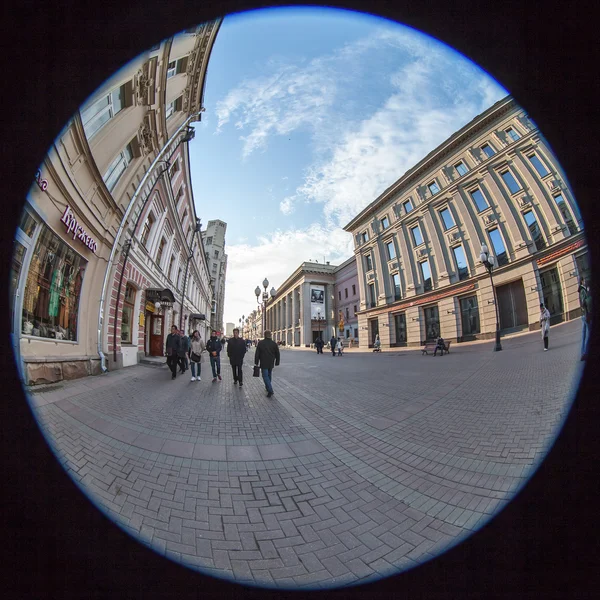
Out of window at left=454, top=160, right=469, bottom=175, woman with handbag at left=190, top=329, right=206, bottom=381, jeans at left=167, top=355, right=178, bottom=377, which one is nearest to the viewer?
window at left=454, top=160, right=469, bottom=175

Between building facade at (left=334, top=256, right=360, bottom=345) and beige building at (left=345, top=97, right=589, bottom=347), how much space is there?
85.0 ft

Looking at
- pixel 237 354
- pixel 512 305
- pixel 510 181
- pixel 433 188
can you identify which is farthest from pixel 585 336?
pixel 237 354

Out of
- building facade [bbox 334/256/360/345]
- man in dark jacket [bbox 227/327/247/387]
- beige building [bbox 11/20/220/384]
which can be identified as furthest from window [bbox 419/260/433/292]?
building facade [bbox 334/256/360/345]

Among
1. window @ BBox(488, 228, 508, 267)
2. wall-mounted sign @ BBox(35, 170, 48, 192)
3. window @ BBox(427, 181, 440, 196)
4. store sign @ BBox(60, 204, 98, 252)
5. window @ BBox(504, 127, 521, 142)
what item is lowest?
store sign @ BBox(60, 204, 98, 252)

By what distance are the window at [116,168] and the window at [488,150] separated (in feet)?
9.74

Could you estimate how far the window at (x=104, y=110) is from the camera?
4.83 feet

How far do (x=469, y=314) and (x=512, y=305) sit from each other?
0.77 meters

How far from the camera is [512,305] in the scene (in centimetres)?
208

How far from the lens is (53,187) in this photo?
106 cm

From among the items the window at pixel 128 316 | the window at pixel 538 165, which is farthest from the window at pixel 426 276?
the window at pixel 128 316

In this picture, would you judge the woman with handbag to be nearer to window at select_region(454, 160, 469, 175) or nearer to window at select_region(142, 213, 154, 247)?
window at select_region(142, 213, 154, 247)

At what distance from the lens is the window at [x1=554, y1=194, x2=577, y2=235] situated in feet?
3.11

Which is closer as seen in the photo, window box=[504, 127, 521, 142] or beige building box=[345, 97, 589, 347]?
beige building box=[345, 97, 589, 347]

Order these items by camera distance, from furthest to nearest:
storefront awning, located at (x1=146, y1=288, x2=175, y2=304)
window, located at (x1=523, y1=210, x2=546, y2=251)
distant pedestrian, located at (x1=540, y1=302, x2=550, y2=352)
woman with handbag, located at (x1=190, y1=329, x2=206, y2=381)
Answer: woman with handbag, located at (x1=190, y1=329, x2=206, y2=381), storefront awning, located at (x1=146, y1=288, x2=175, y2=304), window, located at (x1=523, y1=210, x2=546, y2=251), distant pedestrian, located at (x1=540, y1=302, x2=550, y2=352)
